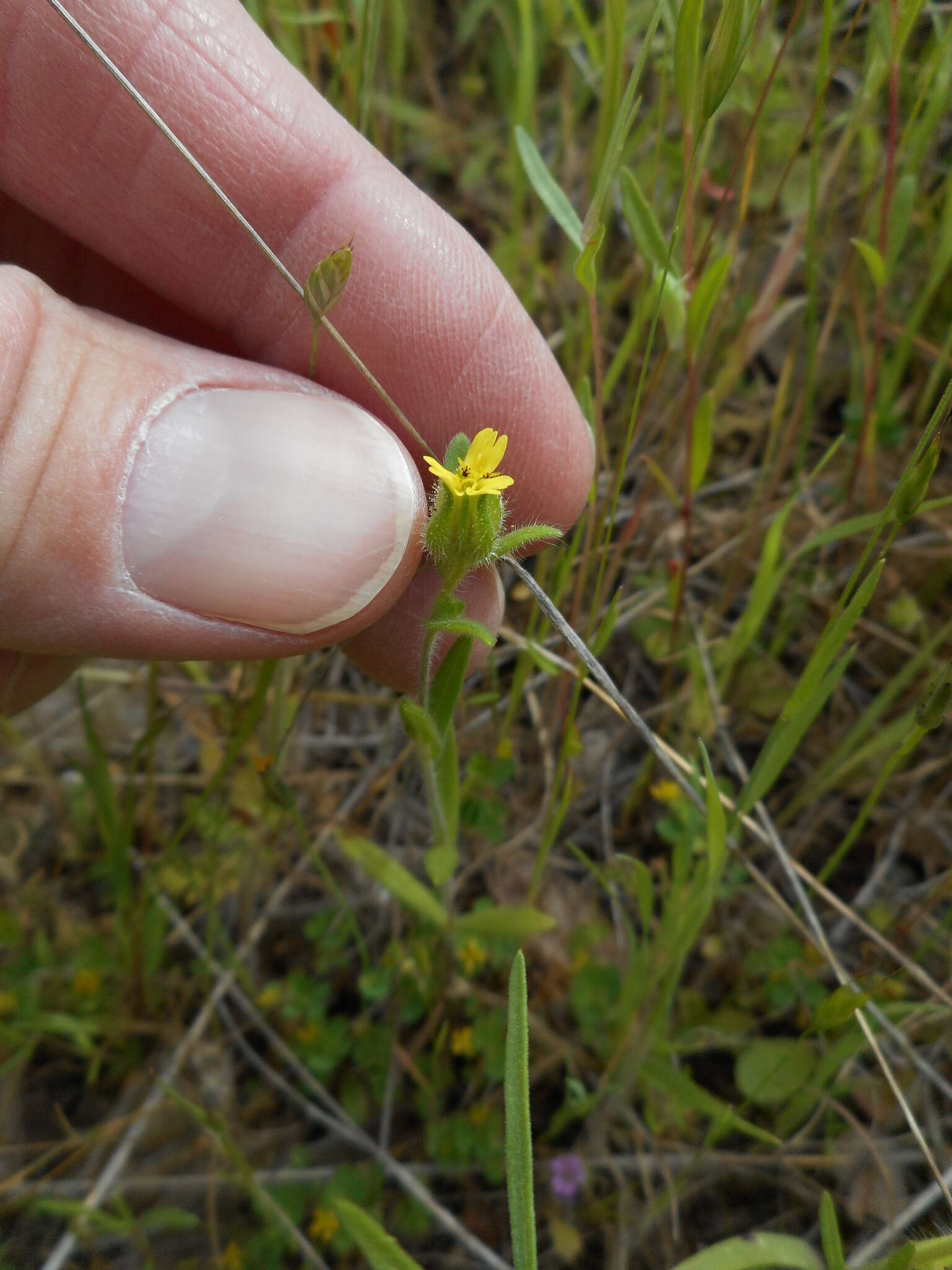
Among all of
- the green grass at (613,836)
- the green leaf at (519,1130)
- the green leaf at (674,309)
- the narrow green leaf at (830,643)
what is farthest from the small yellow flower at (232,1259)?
the green leaf at (674,309)

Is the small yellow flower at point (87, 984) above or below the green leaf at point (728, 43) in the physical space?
below

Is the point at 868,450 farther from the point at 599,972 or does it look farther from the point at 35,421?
the point at 35,421

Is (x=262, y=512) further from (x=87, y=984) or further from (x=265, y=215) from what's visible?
Result: (x=87, y=984)

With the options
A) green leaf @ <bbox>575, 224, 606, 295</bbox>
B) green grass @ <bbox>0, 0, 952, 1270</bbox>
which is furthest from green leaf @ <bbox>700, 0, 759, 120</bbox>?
green leaf @ <bbox>575, 224, 606, 295</bbox>

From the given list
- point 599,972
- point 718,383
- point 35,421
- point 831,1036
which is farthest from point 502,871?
point 35,421

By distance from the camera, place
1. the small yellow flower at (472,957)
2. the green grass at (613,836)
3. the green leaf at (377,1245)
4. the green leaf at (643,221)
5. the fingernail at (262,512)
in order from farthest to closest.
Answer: the small yellow flower at (472,957) < the green grass at (613,836) < the green leaf at (643,221) < the fingernail at (262,512) < the green leaf at (377,1245)

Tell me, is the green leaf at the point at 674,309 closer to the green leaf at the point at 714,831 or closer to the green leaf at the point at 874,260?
the green leaf at the point at 874,260

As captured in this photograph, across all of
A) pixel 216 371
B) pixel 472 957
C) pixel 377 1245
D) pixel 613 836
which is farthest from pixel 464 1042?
pixel 216 371

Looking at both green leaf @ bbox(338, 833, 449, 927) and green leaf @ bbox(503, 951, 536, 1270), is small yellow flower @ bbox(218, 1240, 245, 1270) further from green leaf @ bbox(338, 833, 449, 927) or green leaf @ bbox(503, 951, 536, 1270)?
green leaf @ bbox(503, 951, 536, 1270)

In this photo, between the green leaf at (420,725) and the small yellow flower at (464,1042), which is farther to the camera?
the small yellow flower at (464,1042)
